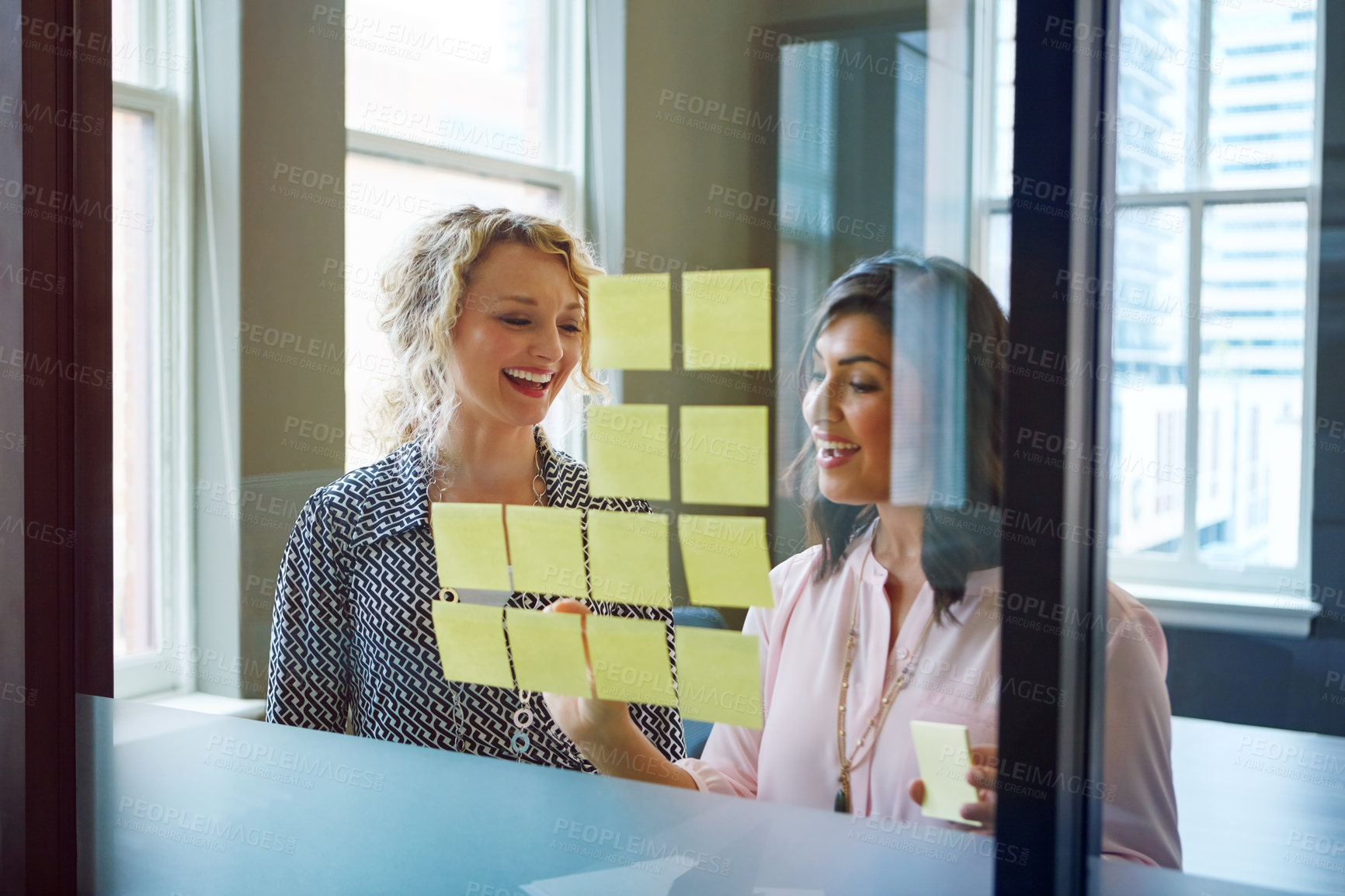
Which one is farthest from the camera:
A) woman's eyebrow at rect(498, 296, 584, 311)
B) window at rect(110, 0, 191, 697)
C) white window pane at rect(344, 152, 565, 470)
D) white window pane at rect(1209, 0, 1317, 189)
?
window at rect(110, 0, 191, 697)

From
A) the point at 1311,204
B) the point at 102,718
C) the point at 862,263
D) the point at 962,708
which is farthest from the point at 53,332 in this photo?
the point at 1311,204

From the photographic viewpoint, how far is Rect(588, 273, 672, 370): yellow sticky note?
1502 mm

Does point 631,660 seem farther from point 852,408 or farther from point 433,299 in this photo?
point 433,299

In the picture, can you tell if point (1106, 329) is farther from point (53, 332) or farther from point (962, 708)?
point (53, 332)

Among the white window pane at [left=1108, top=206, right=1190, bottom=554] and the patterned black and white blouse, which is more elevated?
the white window pane at [left=1108, top=206, right=1190, bottom=554]

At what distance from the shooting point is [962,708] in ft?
4.42

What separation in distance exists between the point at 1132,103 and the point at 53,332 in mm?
1762

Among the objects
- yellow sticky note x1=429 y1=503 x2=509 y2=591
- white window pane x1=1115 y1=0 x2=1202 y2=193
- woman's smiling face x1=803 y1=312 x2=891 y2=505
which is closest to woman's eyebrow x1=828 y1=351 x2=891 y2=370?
woman's smiling face x1=803 y1=312 x2=891 y2=505

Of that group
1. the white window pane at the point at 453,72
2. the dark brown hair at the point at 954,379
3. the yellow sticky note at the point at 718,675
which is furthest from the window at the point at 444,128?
the dark brown hair at the point at 954,379

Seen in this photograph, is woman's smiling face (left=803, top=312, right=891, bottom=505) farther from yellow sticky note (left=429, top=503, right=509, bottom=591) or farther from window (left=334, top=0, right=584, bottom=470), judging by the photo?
yellow sticky note (left=429, top=503, right=509, bottom=591)

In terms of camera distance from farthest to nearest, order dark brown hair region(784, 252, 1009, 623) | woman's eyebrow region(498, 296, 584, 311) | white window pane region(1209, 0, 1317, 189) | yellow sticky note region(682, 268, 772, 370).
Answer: woman's eyebrow region(498, 296, 584, 311)
yellow sticky note region(682, 268, 772, 370)
dark brown hair region(784, 252, 1009, 623)
white window pane region(1209, 0, 1317, 189)

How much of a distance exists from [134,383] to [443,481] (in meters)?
0.68

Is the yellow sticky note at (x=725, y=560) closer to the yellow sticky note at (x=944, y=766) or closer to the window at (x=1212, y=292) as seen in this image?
the yellow sticky note at (x=944, y=766)

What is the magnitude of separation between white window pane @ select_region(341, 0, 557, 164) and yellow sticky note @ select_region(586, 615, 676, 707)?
66 cm
